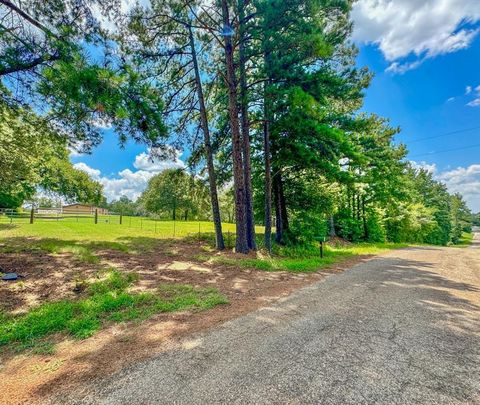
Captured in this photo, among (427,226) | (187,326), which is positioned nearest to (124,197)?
(427,226)

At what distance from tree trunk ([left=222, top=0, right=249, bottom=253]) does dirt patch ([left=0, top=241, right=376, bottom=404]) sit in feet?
3.14

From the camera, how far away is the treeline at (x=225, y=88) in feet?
16.9

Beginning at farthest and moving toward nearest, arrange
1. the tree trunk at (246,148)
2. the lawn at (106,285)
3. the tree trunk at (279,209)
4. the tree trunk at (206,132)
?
the tree trunk at (279,209) < the tree trunk at (206,132) < the tree trunk at (246,148) < the lawn at (106,285)

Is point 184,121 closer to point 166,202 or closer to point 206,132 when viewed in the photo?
point 206,132

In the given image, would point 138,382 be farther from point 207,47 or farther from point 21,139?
point 207,47

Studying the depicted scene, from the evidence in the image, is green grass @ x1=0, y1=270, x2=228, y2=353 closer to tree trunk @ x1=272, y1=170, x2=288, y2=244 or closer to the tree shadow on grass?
the tree shadow on grass

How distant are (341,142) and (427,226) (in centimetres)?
2378

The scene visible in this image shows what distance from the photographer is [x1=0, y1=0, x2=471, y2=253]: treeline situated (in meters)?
5.16

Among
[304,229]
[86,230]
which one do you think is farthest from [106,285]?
[86,230]

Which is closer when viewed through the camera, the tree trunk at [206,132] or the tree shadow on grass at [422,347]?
the tree shadow on grass at [422,347]

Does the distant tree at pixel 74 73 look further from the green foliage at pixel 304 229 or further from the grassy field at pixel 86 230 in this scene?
the green foliage at pixel 304 229

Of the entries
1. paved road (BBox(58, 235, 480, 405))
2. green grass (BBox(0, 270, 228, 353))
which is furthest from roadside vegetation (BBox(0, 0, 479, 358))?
paved road (BBox(58, 235, 480, 405))

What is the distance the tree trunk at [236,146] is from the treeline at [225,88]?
0.12 feet

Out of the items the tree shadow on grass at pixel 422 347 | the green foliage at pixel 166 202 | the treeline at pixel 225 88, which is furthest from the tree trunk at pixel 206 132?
the green foliage at pixel 166 202
